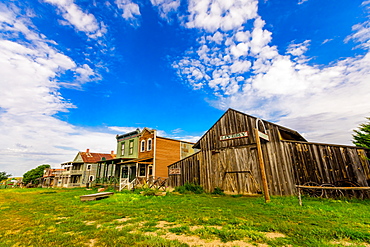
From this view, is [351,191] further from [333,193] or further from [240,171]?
[240,171]

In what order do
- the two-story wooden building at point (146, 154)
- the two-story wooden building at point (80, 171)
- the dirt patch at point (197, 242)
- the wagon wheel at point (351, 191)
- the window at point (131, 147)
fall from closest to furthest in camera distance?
the dirt patch at point (197, 242)
the wagon wheel at point (351, 191)
the two-story wooden building at point (146, 154)
the window at point (131, 147)
the two-story wooden building at point (80, 171)

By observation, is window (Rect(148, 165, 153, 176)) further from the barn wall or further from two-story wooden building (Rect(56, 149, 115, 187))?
two-story wooden building (Rect(56, 149, 115, 187))

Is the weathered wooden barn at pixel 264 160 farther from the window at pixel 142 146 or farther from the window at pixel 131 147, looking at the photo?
the window at pixel 131 147

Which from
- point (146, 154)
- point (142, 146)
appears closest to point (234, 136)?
point (146, 154)

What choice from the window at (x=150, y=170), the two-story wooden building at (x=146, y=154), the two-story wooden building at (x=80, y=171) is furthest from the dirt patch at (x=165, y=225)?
the two-story wooden building at (x=80, y=171)

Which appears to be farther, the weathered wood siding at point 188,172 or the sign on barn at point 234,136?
the weathered wood siding at point 188,172

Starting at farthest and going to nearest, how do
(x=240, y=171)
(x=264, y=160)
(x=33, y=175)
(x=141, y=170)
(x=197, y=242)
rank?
(x=33, y=175)
(x=141, y=170)
(x=240, y=171)
(x=264, y=160)
(x=197, y=242)

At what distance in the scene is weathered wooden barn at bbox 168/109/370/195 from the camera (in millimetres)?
10250

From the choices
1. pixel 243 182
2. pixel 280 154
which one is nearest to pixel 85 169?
pixel 243 182

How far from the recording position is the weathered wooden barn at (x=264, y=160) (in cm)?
1025

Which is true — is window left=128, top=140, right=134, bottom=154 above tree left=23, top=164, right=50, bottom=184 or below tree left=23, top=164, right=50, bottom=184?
above

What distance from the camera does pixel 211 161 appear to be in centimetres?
1580

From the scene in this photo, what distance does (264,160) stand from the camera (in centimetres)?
1286

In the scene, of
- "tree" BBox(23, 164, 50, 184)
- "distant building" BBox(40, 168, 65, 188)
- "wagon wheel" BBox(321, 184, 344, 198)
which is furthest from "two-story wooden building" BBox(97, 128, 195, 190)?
"tree" BBox(23, 164, 50, 184)
